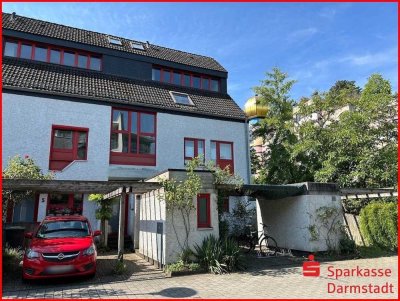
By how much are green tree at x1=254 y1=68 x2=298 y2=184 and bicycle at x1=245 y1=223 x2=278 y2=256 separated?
22.9 feet

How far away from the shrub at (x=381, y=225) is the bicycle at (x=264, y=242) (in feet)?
13.9

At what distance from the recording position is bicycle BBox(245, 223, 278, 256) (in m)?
14.0

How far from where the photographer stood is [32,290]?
8.08 metres

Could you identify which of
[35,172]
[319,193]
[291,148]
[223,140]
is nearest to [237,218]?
[319,193]

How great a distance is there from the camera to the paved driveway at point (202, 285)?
25.0ft

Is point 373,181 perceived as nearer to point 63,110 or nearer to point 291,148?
point 291,148

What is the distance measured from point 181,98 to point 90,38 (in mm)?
6745

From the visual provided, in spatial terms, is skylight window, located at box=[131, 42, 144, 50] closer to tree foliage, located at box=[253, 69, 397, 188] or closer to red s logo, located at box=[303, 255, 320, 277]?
tree foliage, located at box=[253, 69, 397, 188]

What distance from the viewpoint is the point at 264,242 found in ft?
50.9

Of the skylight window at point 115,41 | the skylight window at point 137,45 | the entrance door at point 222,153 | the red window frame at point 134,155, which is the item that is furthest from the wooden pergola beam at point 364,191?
the skylight window at point 115,41

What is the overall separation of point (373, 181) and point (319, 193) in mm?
6070

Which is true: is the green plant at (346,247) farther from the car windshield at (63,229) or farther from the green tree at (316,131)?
the car windshield at (63,229)

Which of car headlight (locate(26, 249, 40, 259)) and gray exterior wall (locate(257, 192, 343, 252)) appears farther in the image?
gray exterior wall (locate(257, 192, 343, 252))

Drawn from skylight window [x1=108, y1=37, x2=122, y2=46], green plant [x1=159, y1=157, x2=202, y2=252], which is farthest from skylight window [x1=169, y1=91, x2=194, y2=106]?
green plant [x1=159, y1=157, x2=202, y2=252]
